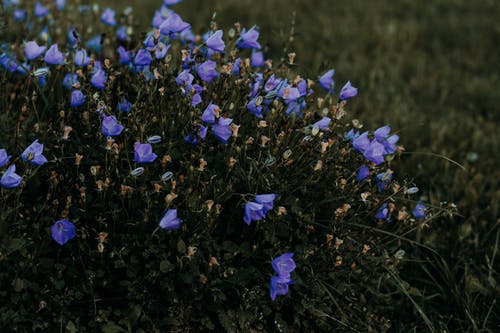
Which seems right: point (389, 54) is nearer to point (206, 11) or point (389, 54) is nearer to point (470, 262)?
point (206, 11)

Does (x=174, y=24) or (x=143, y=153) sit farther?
(x=174, y=24)

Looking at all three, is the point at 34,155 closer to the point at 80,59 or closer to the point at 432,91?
the point at 80,59

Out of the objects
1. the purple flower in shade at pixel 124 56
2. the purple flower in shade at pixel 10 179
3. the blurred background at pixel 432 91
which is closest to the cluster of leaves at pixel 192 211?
the purple flower in shade at pixel 10 179

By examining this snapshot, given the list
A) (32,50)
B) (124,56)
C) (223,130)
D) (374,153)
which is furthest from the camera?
(124,56)

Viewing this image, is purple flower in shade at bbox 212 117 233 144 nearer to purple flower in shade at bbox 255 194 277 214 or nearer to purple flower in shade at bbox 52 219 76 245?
purple flower in shade at bbox 255 194 277 214

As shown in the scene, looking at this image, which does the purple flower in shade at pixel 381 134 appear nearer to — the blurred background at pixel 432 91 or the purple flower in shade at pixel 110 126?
the blurred background at pixel 432 91

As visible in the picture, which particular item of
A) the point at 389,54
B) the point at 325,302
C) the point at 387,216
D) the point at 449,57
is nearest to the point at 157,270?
the point at 325,302

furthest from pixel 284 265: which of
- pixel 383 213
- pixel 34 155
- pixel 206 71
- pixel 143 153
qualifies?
pixel 34 155

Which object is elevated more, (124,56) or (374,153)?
(124,56)
